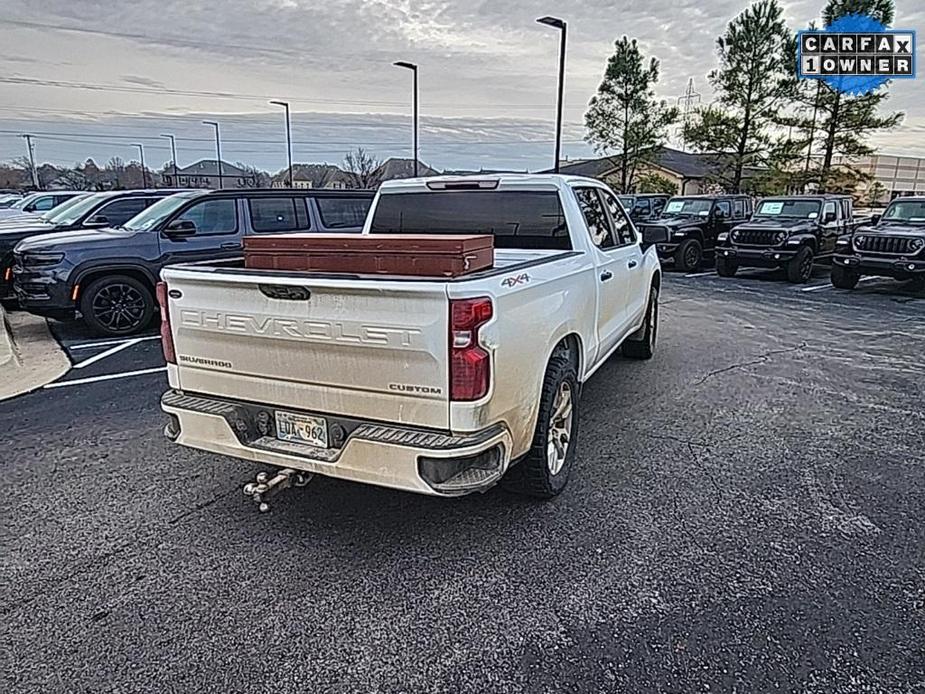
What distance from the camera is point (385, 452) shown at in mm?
2908

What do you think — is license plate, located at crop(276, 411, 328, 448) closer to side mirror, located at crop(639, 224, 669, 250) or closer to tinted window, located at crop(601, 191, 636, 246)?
tinted window, located at crop(601, 191, 636, 246)

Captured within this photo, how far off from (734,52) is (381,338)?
2740cm

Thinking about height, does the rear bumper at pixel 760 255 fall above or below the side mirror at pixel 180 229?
below

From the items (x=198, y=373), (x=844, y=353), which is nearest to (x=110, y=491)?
(x=198, y=373)

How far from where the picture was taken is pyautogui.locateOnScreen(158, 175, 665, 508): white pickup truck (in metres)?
2.82

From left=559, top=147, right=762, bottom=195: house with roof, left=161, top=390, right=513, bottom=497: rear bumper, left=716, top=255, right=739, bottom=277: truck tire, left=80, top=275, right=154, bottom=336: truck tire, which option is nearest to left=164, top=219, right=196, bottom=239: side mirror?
left=80, top=275, right=154, bottom=336: truck tire

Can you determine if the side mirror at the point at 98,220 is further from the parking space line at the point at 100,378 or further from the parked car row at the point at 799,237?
the parked car row at the point at 799,237

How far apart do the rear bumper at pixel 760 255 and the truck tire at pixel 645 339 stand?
818 cm

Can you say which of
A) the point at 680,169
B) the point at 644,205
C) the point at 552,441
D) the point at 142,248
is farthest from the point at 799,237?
the point at 680,169

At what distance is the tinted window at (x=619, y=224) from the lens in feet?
18.2

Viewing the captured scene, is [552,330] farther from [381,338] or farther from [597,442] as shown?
[597,442]

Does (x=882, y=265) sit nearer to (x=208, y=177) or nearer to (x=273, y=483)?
(x=273, y=483)

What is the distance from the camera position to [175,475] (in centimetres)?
413

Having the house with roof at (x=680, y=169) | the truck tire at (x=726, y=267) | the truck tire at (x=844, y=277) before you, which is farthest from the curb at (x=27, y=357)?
the truck tire at (x=844, y=277)
